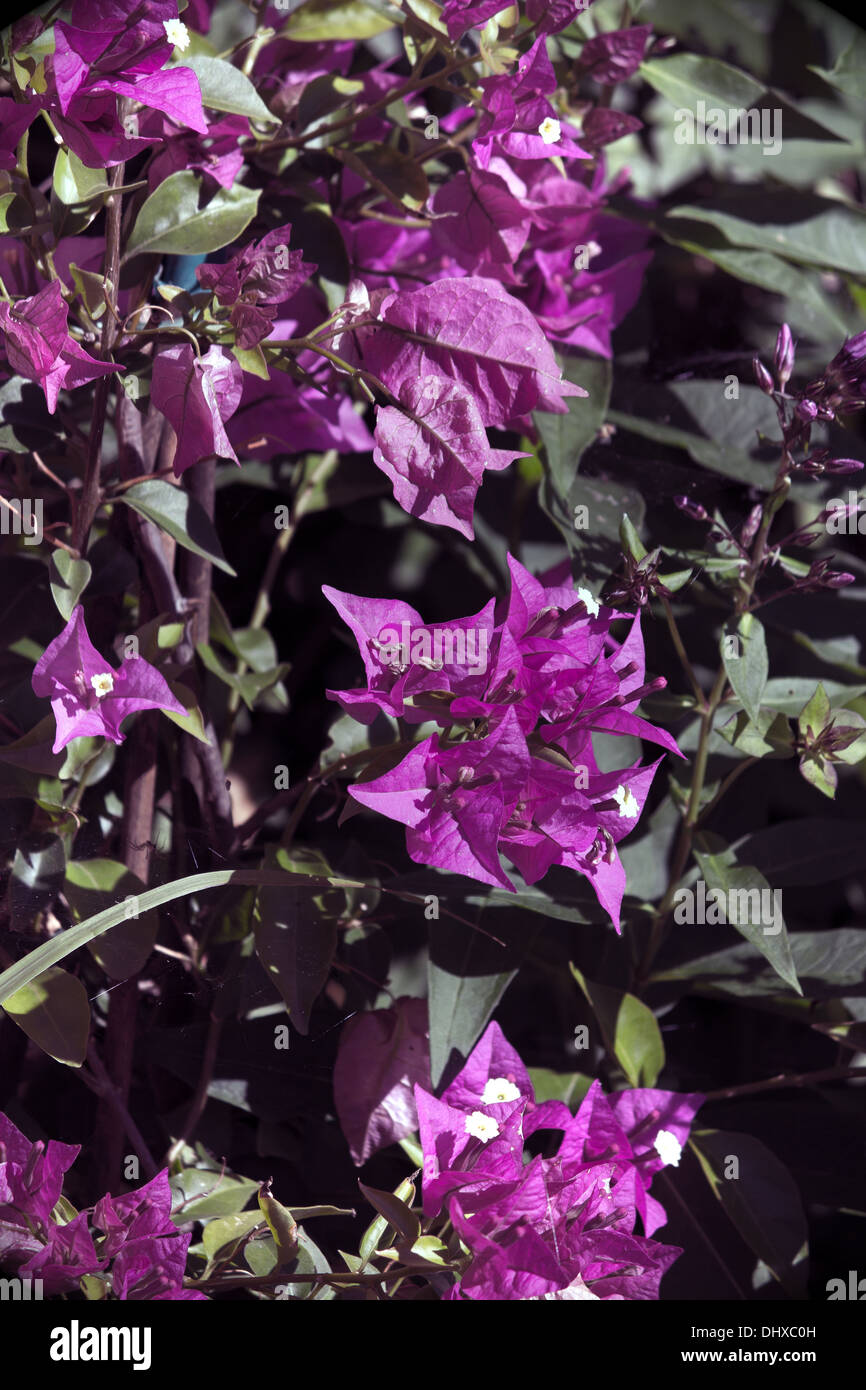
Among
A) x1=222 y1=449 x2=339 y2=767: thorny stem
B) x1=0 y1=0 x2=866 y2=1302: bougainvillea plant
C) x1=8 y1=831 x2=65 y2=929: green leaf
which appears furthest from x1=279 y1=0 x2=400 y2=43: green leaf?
x1=8 y1=831 x2=65 y2=929: green leaf

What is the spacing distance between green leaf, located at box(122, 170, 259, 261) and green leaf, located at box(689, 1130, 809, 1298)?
1.66 ft

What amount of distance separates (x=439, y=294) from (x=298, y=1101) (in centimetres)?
40

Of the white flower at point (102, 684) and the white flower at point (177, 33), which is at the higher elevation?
the white flower at point (177, 33)

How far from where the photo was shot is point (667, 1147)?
541 mm

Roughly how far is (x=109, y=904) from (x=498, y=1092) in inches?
7.8

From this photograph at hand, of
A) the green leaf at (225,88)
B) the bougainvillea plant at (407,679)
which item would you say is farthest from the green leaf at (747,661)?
Answer: the green leaf at (225,88)

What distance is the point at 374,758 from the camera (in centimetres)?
51

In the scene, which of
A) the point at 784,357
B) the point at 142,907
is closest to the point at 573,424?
the point at 784,357

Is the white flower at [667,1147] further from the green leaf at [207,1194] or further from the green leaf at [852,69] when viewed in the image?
the green leaf at [852,69]

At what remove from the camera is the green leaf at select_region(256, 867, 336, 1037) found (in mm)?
505

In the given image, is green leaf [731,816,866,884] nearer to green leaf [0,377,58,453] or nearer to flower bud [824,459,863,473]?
flower bud [824,459,863,473]

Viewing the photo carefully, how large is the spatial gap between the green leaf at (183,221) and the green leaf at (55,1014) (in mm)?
329

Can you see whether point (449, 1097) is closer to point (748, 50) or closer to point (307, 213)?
point (307, 213)

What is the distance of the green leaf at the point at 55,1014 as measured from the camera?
1.61 ft
